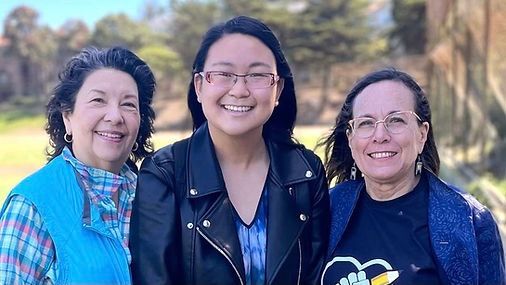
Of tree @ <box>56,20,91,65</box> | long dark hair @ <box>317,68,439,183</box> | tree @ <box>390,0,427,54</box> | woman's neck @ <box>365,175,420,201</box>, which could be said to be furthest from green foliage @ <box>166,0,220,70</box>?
woman's neck @ <box>365,175,420,201</box>

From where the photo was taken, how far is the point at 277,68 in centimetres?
206

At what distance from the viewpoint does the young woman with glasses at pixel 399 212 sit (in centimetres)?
195

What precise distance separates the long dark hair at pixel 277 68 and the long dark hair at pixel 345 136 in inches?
7.7

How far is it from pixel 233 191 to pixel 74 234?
498mm

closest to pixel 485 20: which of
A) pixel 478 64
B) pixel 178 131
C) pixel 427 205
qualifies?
pixel 478 64

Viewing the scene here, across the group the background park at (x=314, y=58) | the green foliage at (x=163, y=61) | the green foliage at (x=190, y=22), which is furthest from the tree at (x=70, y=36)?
the green foliage at (x=163, y=61)

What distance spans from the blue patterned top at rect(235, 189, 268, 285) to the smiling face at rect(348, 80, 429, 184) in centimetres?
40

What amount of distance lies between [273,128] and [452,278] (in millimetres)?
756

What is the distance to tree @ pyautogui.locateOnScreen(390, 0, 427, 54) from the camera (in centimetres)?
3144

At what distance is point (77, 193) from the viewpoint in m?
1.94

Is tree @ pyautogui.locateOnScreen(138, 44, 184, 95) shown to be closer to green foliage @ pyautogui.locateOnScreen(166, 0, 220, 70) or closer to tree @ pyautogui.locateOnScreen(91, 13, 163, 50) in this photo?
green foliage @ pyautogui.locateOnScreen(166, 0, 220, 70)

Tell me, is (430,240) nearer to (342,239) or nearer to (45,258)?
(342,239)

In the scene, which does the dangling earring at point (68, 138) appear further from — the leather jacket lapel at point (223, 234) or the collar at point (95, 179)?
the leather jacket lapel at point (223, 234)

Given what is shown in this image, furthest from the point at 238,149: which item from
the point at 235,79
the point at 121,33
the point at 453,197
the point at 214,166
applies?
the point at 121,33
